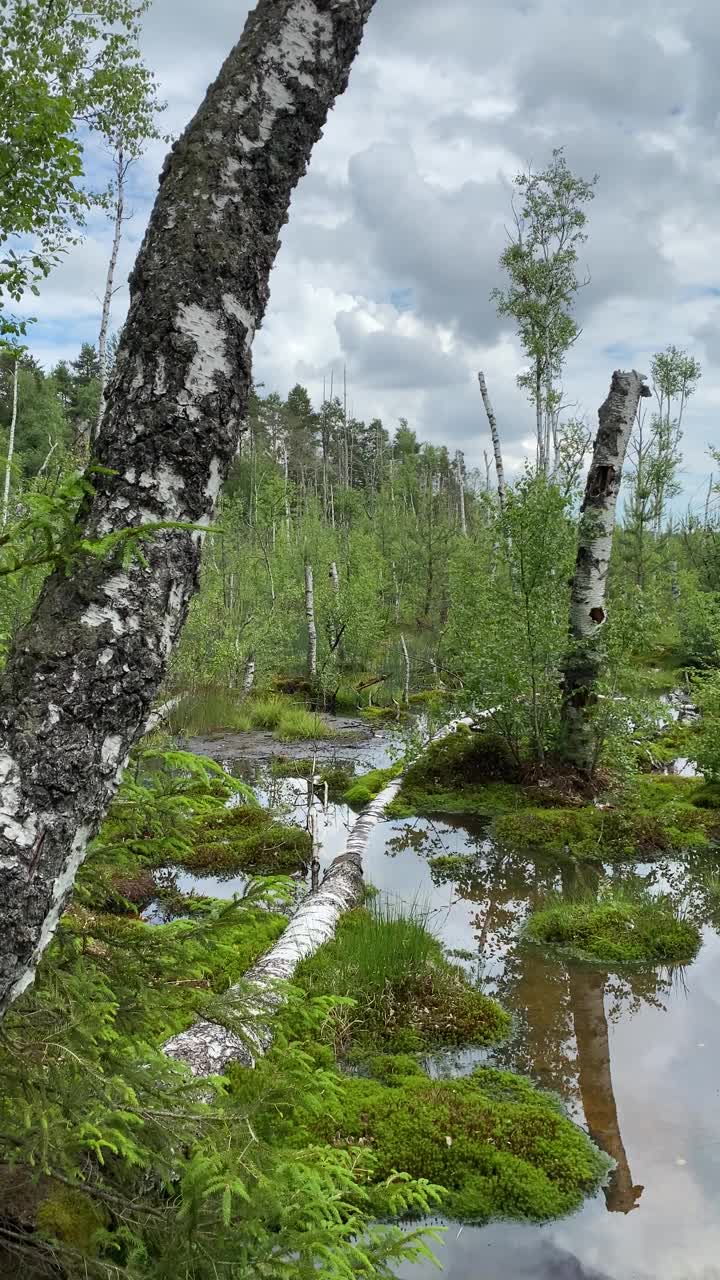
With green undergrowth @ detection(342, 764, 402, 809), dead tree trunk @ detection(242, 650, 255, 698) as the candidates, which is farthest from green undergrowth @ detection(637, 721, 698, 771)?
dead tree trunk @ detection(242, 650, 255, 698)

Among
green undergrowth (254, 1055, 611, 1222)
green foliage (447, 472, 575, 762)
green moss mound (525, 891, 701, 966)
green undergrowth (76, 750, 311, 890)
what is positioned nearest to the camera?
green undergrowth (76, 750, 311, 890)

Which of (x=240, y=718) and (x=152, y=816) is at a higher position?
(x=152, y=816)

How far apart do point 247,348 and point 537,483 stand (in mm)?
8594

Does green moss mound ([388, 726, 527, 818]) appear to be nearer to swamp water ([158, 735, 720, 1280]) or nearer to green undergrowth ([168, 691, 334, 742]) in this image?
swamp water ([158, 735, 720, 1280])

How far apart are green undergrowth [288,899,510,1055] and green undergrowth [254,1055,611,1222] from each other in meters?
0.60

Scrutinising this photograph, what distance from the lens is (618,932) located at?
6473 mm

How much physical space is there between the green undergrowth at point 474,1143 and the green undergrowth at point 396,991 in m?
0.60

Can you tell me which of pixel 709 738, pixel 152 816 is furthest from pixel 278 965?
pixel 709 738

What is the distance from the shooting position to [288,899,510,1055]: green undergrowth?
5.00m

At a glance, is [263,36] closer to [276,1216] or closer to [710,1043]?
[276,1216]

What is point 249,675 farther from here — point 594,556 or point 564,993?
point 564,993

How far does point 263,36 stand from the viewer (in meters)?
1.90

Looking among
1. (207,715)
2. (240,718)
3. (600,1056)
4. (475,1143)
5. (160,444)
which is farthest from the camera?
(207,715)

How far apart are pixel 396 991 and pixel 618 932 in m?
2.11
